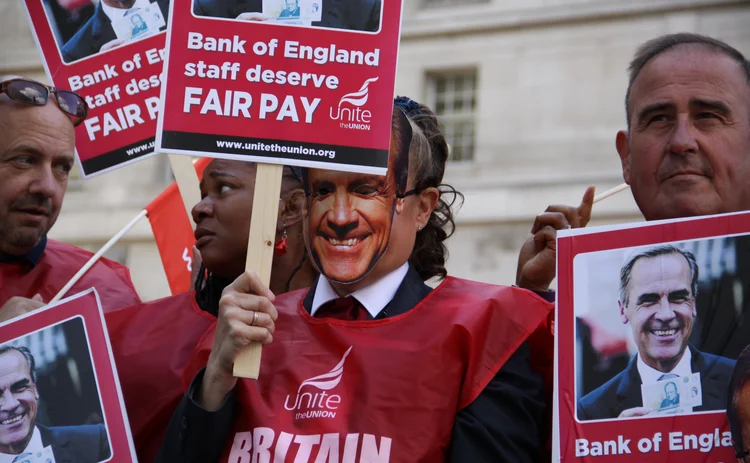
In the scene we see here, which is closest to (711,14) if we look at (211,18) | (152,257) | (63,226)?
(152,257)

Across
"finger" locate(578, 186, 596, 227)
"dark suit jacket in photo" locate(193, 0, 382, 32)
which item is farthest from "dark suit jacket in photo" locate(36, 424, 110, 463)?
"finger" locate(578, 186, 596, 227)

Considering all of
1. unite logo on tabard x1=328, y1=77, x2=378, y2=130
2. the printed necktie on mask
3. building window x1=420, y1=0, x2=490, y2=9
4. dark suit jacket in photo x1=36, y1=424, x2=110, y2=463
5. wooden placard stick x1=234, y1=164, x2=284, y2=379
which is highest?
building window x1=420, y1=0, x2=490, y2=9

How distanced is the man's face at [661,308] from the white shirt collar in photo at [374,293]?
691 mm

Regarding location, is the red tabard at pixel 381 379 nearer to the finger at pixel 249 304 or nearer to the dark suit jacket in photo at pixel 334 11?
the finger at pixel 249 304

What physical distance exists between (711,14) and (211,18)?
1355 centimetres

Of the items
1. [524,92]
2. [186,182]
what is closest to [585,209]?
[186,182]

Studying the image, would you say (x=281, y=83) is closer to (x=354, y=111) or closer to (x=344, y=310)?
(x=354, y=111)

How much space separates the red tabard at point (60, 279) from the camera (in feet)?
14.8

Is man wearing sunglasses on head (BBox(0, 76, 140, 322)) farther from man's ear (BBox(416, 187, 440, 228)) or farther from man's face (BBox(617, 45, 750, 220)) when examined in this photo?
man's face (BBox(617, 45, 750, 220))

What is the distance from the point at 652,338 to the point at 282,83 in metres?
1.22

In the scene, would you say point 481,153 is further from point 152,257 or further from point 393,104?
point 393,104

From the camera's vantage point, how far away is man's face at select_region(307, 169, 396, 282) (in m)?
3.56

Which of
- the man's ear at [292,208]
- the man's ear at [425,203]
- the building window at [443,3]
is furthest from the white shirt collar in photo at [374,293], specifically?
the building window at [443,3]

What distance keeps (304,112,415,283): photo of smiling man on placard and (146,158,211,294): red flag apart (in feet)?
6.90
